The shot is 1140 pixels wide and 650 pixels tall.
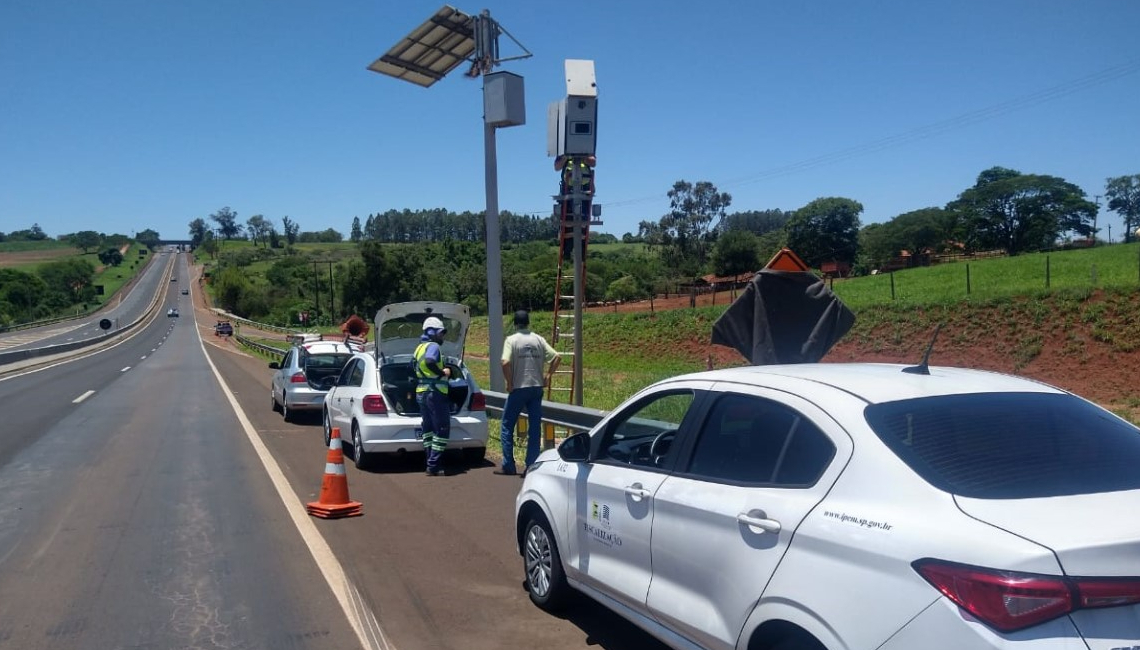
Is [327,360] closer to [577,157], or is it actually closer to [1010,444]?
[577,157]

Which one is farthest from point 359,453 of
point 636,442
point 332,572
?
point 636,442

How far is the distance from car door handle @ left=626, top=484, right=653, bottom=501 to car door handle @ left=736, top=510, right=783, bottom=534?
2.81ft

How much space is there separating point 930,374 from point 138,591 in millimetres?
5556

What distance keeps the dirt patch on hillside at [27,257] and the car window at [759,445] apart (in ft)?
600

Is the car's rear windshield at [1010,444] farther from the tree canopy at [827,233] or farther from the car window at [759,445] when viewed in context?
the tree canopy at [827,233]

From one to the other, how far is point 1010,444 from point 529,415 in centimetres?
754

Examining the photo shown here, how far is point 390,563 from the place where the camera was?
22.7 ft

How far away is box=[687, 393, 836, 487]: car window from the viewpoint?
367 cm

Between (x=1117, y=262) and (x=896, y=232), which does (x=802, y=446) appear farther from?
(x=896, y=232)

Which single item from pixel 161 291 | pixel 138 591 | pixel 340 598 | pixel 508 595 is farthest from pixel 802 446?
pixel 161 291

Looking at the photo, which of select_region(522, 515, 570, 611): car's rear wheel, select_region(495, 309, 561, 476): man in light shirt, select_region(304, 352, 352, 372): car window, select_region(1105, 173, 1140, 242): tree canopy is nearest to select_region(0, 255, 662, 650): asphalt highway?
select_region(522, 515, 570, 611): car's rear wheel

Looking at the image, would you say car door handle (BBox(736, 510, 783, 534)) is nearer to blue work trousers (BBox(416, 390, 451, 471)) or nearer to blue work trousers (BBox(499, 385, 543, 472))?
blue work trousers (BBox(499, 385, 543, 472))

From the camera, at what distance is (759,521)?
3.64 meters

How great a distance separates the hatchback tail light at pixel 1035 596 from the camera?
269cm
